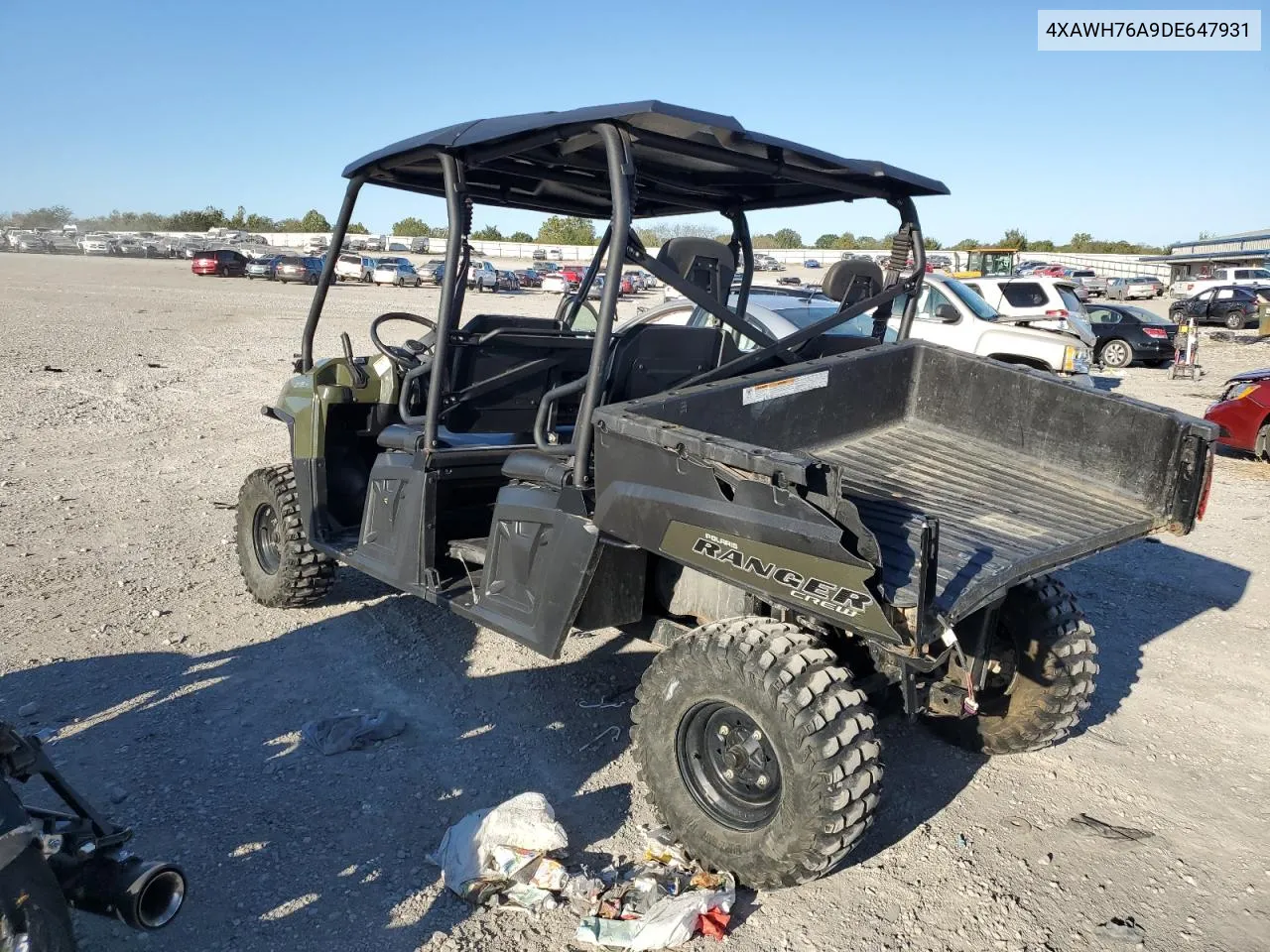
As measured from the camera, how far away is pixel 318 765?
380 cm

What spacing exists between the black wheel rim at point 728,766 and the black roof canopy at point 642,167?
1814 mm

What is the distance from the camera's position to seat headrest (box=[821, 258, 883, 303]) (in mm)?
4449

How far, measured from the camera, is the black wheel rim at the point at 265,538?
18.2 feet

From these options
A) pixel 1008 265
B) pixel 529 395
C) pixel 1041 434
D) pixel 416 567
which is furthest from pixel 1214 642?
pixel 1008 265

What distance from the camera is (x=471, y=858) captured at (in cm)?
304

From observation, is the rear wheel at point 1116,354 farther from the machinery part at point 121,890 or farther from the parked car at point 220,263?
the parked car at point 220,263

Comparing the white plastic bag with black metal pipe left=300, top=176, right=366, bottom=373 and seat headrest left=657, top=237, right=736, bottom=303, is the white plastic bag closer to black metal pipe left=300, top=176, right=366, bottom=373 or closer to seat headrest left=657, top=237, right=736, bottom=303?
seat headrest left=657, top=237, right=736, bottom=303

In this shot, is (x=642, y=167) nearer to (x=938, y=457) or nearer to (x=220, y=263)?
(x=938, y=457)

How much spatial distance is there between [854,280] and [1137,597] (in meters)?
3.22

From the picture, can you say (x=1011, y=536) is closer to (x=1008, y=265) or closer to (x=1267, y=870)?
(x=1267, y=870)

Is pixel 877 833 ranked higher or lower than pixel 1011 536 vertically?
lower

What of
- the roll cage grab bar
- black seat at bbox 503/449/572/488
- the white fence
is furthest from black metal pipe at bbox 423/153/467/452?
the white fence

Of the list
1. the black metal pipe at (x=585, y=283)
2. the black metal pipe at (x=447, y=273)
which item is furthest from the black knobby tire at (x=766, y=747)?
the black metal pipe at (x=585, y=283)

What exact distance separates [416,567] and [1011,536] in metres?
2.49
